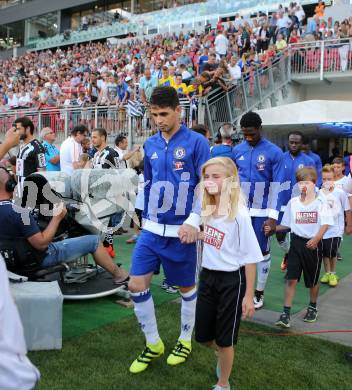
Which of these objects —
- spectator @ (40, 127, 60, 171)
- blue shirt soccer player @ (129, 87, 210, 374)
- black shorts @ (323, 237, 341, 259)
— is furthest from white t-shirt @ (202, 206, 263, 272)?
spectator @ (40, 127, 60, 171)

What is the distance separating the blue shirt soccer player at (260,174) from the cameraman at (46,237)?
1644mm

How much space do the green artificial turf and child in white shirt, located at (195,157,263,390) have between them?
0.44 metres

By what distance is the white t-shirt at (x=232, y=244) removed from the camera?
3229mm

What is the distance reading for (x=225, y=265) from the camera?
324 cm

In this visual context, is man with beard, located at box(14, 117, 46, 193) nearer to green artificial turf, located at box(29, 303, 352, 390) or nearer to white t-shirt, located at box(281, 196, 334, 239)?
green artificial turf, located at box(29, 303, 352, 390)

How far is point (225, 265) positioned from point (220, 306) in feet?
0.91

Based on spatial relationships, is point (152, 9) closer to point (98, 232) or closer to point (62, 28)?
point (62, 28)

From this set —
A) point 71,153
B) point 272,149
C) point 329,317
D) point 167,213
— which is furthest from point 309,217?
point 71,153

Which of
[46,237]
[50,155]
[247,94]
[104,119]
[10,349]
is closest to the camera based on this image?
[10,349]

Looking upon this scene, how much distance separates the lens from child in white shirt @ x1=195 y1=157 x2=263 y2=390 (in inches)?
126

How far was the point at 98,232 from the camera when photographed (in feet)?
18.6

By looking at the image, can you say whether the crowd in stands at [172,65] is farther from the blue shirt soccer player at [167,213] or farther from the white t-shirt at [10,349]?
the white t-shirt at [10,349]

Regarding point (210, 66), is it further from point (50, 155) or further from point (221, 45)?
point (50, 155)

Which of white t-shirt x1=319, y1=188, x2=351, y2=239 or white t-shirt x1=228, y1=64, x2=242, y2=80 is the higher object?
white t-shirt x1=228, y1=64, x2=242, y2=80
